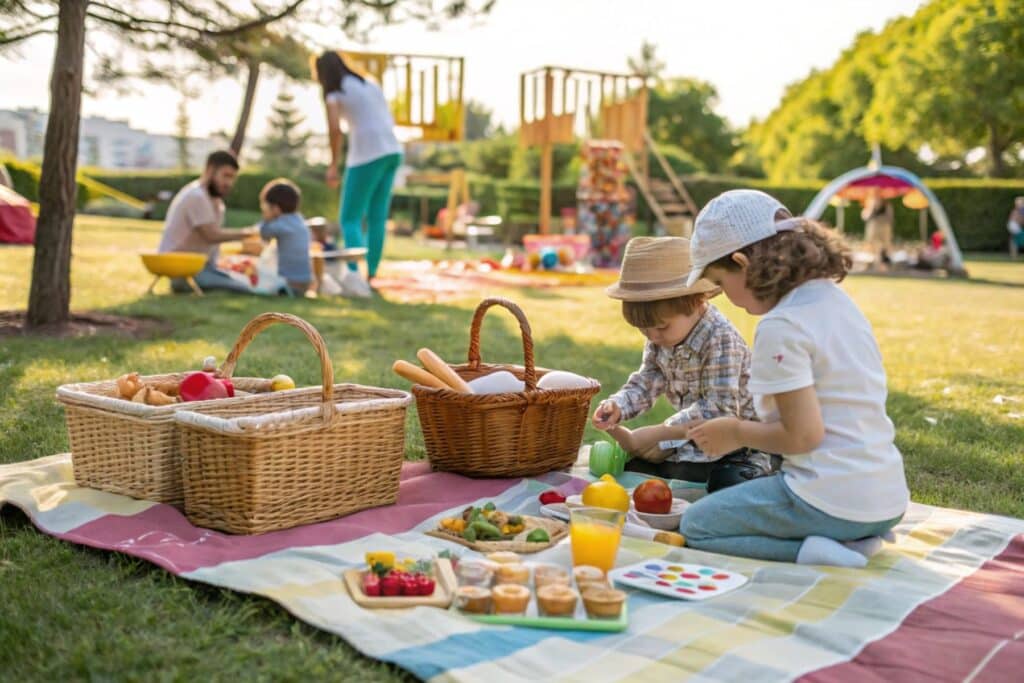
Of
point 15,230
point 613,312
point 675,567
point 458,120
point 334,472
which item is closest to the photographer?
point 675,567

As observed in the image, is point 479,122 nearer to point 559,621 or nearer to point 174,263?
point 174,263

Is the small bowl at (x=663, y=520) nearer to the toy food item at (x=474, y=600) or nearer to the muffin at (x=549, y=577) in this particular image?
the muffin at (x=549, y=577)

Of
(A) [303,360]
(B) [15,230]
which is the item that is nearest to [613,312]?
(A) [303,360]

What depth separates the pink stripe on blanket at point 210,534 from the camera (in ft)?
8.23

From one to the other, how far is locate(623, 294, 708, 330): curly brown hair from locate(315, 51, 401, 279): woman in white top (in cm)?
568

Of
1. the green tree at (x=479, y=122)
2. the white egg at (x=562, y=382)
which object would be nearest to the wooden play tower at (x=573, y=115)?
the white egg at (x=562, y=382)

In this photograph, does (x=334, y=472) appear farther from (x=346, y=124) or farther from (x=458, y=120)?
(x=458, y=120)

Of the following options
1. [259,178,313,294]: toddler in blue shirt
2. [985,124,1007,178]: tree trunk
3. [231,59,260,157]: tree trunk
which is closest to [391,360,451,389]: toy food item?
[259,178,313,294]: toddler in blue shirt

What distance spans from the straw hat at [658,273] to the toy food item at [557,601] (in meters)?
1.41

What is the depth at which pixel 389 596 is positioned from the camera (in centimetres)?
226

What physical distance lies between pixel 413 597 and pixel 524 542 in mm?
533

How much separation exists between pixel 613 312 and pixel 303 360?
3.70m

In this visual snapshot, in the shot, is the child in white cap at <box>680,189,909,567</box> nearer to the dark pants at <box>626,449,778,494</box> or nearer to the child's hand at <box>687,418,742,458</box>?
the child's hand at <box>687,418,742,458</box>

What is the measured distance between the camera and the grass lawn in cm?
201
